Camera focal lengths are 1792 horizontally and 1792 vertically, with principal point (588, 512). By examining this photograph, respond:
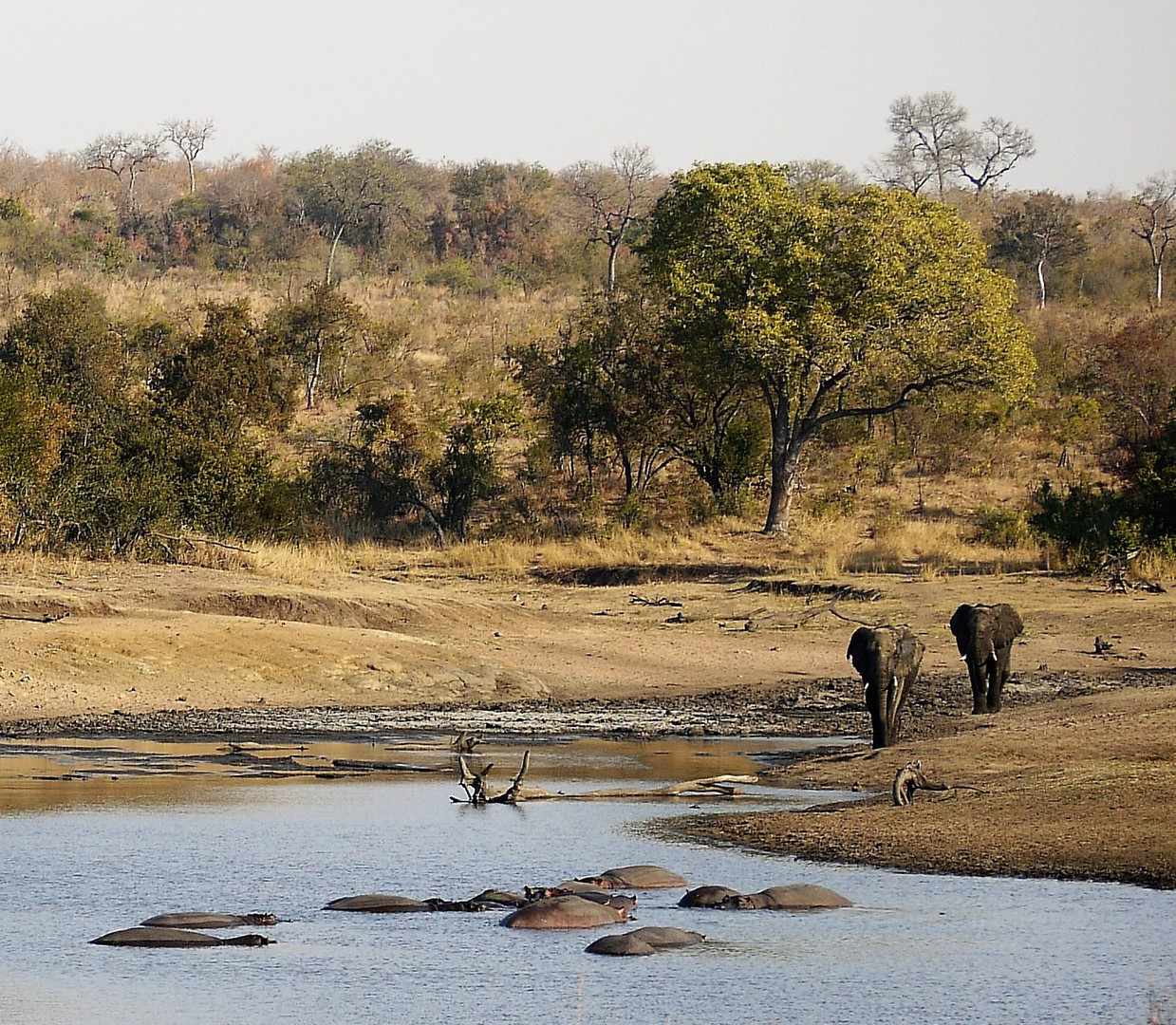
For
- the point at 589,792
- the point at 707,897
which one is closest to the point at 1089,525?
the point at 589,792

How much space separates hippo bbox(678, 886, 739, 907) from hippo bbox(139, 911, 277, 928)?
212 cm

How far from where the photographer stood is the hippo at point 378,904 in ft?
30.5

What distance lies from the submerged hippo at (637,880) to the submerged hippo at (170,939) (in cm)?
199

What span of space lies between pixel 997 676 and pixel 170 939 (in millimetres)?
10008

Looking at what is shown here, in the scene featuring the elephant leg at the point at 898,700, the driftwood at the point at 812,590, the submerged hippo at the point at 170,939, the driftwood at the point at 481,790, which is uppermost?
the driftwood at the point at 812,590

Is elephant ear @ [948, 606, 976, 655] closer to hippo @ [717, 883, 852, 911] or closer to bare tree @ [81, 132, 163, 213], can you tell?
hippo @ [717, 883, 852, 911]

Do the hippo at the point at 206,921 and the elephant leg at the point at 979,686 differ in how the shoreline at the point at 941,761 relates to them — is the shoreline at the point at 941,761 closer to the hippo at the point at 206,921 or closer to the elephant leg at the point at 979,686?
the elephant leg at the point at 979,686

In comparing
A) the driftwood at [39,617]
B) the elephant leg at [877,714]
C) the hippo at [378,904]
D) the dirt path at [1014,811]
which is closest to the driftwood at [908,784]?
the dirt path at [1014,811]

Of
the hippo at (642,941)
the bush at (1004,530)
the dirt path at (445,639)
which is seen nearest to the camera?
the hippo at (642,941)

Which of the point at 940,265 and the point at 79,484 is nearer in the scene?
the point at 79,484

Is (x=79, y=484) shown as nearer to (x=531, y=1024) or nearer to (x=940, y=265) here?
(x=940, y=265)

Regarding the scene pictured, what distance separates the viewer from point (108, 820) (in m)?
11.7

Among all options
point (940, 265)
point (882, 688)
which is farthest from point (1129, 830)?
point (940, 265)

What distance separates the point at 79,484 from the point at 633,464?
1367 cm
